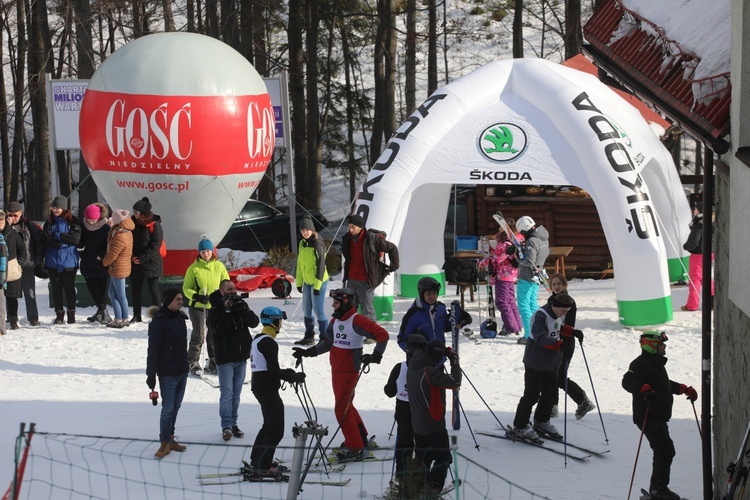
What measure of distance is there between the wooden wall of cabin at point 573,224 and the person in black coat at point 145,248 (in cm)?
700

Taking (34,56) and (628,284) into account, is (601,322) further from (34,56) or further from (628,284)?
(34,56)

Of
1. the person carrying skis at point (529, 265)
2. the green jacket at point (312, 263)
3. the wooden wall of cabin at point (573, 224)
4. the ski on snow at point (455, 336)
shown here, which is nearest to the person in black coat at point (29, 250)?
the green jacket at point (312, 263)

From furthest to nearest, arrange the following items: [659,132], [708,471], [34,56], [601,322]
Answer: [34,56], [659,132], [601,322], [708,471]

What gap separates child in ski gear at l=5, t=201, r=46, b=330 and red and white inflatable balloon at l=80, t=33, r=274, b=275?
239cm

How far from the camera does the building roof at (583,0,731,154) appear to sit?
6.86 metres

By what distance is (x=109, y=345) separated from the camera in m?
12.5

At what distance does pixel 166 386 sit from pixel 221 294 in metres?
0.93

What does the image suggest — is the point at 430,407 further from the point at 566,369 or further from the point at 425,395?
the point at 566,369

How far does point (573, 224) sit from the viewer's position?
59.2 ft

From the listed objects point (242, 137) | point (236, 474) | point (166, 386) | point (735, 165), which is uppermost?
point (242, 137)

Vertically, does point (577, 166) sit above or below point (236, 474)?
above

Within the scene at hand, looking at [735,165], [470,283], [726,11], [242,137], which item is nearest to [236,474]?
[735,165]

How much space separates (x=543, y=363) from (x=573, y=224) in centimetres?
957

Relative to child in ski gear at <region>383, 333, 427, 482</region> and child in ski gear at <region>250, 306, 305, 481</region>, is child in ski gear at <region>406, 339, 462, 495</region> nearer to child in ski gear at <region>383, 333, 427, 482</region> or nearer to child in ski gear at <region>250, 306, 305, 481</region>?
child in ski gear at <region>383, 333, 427, 482</region>
